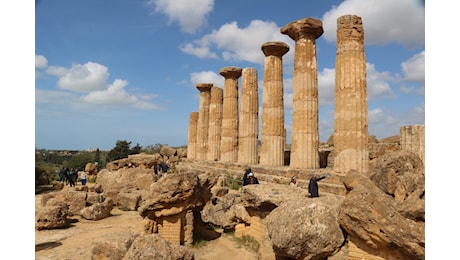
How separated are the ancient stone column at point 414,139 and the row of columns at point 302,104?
8.85 feet

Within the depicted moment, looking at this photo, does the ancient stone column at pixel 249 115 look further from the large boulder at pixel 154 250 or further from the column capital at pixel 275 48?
the large boulder at pixel 154 250

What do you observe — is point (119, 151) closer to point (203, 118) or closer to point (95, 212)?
point (203, 118)

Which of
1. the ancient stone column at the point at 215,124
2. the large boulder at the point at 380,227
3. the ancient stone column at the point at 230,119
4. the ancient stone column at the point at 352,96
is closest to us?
the large boulder at the point at 380,227

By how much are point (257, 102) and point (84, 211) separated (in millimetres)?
12629

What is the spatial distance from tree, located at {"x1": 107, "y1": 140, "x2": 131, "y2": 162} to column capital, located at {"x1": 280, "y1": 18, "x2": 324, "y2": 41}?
3226cm

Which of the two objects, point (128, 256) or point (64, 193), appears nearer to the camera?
point (128, 256)

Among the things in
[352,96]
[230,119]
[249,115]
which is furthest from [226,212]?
[230,119]

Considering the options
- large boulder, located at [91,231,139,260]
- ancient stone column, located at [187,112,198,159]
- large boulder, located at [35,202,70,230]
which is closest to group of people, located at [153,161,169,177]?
ancient stone column, located at [187,112,198,159]

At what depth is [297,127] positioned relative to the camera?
15109 millimetres

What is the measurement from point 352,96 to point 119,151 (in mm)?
35872

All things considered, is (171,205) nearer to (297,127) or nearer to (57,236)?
(57,236)

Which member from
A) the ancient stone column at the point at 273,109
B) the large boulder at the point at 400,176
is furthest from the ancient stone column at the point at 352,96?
the ancient stone column at the point at 273,109

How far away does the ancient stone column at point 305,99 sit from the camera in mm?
14680
